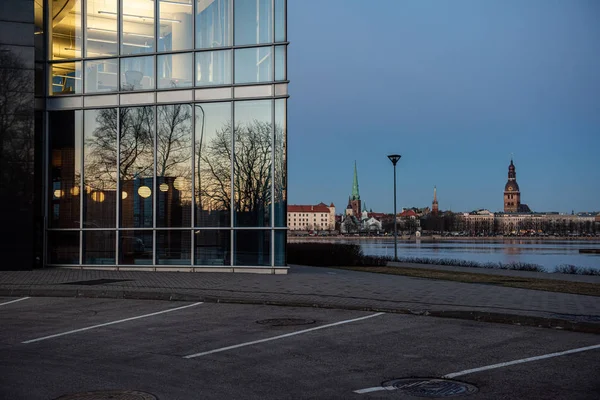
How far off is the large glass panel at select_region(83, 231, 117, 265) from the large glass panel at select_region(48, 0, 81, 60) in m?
6.14

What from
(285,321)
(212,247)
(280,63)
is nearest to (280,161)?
(280,63)

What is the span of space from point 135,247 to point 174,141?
371 cm

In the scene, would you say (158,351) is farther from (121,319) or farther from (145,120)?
(145,120)

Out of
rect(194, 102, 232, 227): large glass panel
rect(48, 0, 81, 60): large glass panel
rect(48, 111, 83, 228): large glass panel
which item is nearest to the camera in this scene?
rect(194, 102, 232, 227): large glass panel

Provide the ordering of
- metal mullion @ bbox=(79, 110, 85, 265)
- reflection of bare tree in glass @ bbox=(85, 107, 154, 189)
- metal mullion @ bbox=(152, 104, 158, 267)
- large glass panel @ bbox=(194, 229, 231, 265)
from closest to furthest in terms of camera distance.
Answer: large glass panel @ bbox=(194, 229, 231, 265) < metal mullion @ bbox=(152, 104, 158, 267) < reflection of bare tree in glass @ bbox=(85, 107, 154, 189) < metal mullion @ bbox=(79, 110, 85, 265)

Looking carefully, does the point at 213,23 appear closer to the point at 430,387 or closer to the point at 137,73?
the point at 137,73

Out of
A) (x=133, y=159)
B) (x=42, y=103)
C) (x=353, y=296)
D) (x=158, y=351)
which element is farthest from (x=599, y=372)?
(x=42, y=103)

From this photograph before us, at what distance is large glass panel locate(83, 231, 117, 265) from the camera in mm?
22172

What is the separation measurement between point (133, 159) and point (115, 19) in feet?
15.7

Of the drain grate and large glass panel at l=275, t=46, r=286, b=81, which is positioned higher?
large glass panel at l=275, t=46, r=286, b=81

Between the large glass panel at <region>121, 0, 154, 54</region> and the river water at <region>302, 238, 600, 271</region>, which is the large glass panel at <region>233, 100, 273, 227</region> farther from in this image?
the river water at <region>302, 238, 600, 271</region>

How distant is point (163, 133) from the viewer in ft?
72.5

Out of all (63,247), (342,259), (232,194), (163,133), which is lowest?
(342,259)

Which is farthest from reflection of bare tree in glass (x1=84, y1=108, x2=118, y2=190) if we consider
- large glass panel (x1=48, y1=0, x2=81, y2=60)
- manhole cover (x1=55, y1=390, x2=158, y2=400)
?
manhole cover (x1=55, y1=390, x2=158, y2=400)
